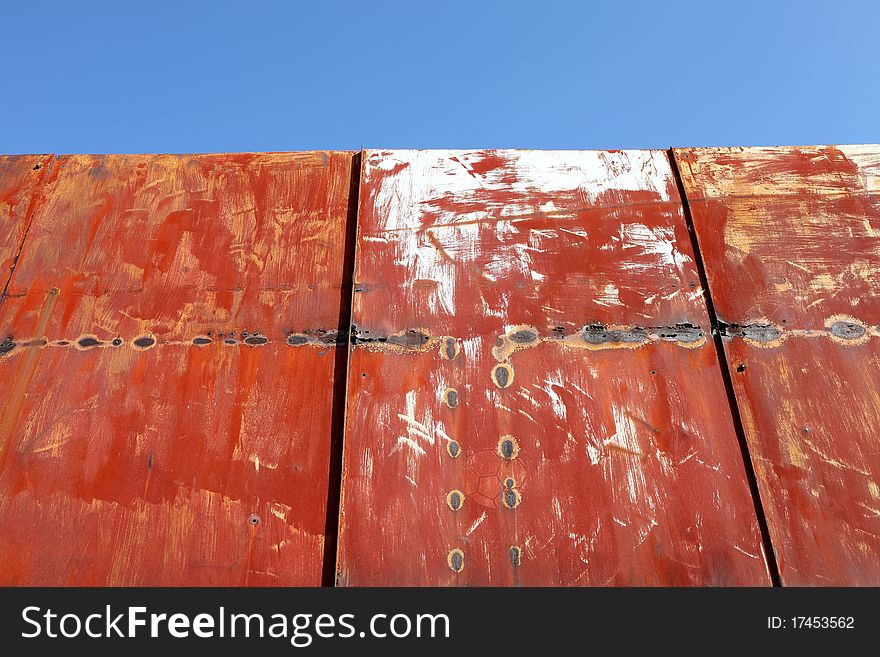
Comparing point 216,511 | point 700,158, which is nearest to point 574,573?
point 216,511

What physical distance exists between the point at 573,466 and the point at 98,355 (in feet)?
7.71

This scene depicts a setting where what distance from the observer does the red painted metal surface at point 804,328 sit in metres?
2.58

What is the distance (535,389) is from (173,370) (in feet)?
5.72

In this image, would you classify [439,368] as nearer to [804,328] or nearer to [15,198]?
[804,328]

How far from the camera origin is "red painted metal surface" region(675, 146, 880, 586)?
258cm

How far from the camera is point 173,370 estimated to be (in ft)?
9.73

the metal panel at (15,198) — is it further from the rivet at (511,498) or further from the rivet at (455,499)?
the rivet at (511,498)

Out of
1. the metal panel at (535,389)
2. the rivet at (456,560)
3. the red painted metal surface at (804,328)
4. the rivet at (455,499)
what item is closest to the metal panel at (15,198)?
the metal panel at (535,389)

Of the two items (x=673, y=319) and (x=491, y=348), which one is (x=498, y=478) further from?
(x=673, y=319)

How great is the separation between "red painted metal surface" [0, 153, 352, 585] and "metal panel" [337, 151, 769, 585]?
10.5 inches

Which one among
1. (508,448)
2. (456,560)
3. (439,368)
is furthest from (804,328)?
(456,560)

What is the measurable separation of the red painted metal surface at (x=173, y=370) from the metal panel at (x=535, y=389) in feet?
0.87

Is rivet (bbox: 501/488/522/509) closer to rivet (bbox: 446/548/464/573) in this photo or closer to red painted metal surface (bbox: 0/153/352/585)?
rivet (bbox: 446/548/464/573)
